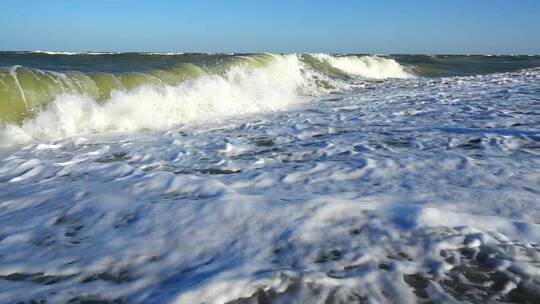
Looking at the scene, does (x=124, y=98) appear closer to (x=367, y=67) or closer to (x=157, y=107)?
(x=157, y=107)

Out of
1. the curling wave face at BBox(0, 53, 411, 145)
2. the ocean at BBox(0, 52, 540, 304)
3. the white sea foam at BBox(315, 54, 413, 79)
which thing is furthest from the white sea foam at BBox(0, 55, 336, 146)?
the white sea foam at BBox(315, 54, 413, 79)

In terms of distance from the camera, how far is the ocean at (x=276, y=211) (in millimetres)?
2127

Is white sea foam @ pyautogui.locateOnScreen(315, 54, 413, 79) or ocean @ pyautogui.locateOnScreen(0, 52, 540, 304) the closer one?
ocean @ pyautogui.locateOnScreen(0, 52, 540, 304)

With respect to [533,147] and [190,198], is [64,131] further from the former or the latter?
[533,147]

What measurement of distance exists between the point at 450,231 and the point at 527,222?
0.46 meters

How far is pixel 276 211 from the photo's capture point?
2947 mm

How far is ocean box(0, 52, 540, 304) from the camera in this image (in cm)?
213

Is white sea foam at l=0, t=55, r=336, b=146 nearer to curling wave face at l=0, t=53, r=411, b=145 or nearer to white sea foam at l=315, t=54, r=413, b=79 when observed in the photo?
curling wave face at l=0, t=53, r=411, b=145

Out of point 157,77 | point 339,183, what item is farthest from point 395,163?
point 157,77

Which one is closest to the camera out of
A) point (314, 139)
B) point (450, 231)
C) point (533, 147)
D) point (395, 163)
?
point (450, 231)

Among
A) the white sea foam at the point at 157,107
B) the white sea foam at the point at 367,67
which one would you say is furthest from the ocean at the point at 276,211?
the white sea foam at the point at 367,67

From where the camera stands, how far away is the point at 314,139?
5668 millimetres

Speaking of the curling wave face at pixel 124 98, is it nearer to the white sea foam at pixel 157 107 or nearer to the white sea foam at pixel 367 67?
the white sea foam at pixel 157 107

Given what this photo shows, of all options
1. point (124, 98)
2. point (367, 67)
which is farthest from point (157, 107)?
point (367, 67)
